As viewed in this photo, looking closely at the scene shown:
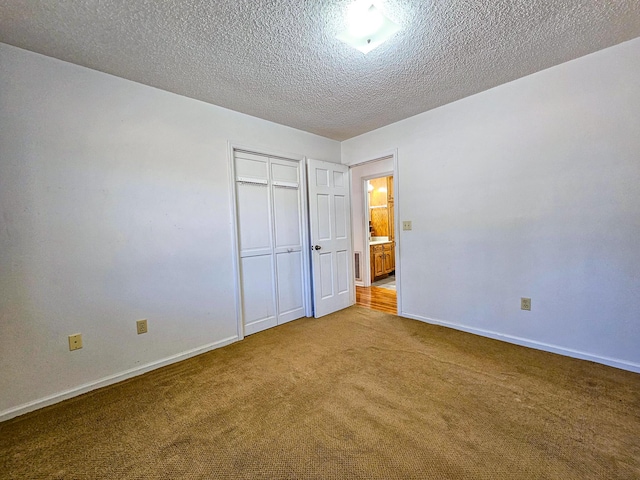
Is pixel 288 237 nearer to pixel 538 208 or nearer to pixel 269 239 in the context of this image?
pixel 269 239

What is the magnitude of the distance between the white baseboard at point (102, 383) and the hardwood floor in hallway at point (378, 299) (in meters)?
2.07

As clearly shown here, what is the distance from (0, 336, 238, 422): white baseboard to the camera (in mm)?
1774

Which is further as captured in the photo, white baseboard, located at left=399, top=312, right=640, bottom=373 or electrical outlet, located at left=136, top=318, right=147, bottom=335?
electrical outlet, located at left=136, top=318, right=147, bottom=335

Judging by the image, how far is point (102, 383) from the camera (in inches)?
81.4

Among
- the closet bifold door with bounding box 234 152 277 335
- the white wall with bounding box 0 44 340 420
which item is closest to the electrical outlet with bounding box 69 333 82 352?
the white wall with bounding box 0 44 340 420

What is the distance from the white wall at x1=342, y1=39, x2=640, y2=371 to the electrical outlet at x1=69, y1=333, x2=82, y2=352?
3163 mm

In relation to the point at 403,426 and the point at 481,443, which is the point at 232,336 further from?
the point at 481,443

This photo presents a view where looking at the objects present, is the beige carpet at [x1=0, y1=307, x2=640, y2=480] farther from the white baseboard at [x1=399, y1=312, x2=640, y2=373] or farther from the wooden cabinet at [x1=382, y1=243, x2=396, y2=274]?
the wooden cabinet at [x1=382, y1=243, x2=396, y2=274]

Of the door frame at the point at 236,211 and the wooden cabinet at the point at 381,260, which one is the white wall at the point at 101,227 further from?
the wooden cabinet at the point at 381,260

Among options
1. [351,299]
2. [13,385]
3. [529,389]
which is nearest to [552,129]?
[529,389]

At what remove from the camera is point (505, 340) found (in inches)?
103

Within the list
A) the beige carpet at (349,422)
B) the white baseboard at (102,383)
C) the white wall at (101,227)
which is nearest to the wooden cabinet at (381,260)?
the beige carpet at (349,422)

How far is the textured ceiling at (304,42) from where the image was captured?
1524 millimetres

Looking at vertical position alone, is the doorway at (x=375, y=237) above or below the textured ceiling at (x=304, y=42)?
below
